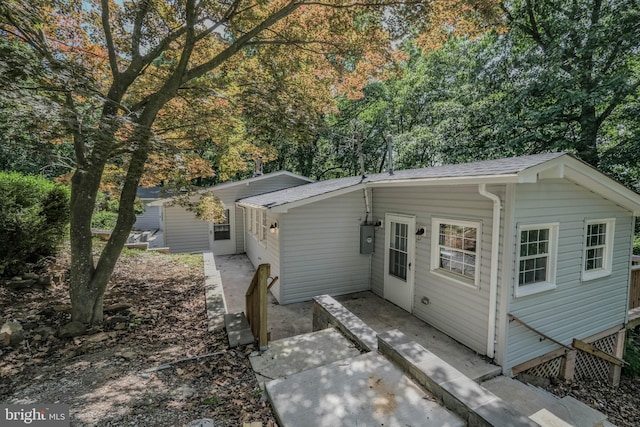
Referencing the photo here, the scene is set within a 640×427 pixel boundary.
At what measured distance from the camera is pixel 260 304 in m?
3.61

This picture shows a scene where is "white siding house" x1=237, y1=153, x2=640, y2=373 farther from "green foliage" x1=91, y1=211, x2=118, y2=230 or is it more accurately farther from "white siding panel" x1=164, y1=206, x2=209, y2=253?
"green foliage" x1=91, y1=211, x2=118, y2=230

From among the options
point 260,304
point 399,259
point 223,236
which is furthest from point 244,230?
point 260,304

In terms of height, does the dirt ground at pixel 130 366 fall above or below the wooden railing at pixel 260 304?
below

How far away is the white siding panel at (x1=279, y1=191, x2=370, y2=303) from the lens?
22.5ft

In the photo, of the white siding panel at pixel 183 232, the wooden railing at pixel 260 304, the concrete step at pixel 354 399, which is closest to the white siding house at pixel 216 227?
the white siding panel at pixel 183 232

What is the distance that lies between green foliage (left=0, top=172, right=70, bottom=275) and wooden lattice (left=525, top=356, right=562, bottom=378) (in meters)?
9.24

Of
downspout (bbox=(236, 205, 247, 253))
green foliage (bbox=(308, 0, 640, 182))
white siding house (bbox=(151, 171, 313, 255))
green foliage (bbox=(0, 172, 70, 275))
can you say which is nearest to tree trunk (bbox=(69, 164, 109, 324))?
green foliage (bbox=(0, 172, 70, 275))

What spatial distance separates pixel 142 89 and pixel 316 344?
696 centimetres

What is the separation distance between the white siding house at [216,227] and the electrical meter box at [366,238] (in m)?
6.94

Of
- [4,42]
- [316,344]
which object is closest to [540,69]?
[316,344]

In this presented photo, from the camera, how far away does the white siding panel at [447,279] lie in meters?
4.66

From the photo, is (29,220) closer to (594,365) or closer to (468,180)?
(468,180)

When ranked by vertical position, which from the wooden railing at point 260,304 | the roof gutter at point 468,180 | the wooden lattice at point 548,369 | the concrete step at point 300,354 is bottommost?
the wooden lattice at point 548,369

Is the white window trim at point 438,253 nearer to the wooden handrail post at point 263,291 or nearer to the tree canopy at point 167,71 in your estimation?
the tree canopy at point 167,71
